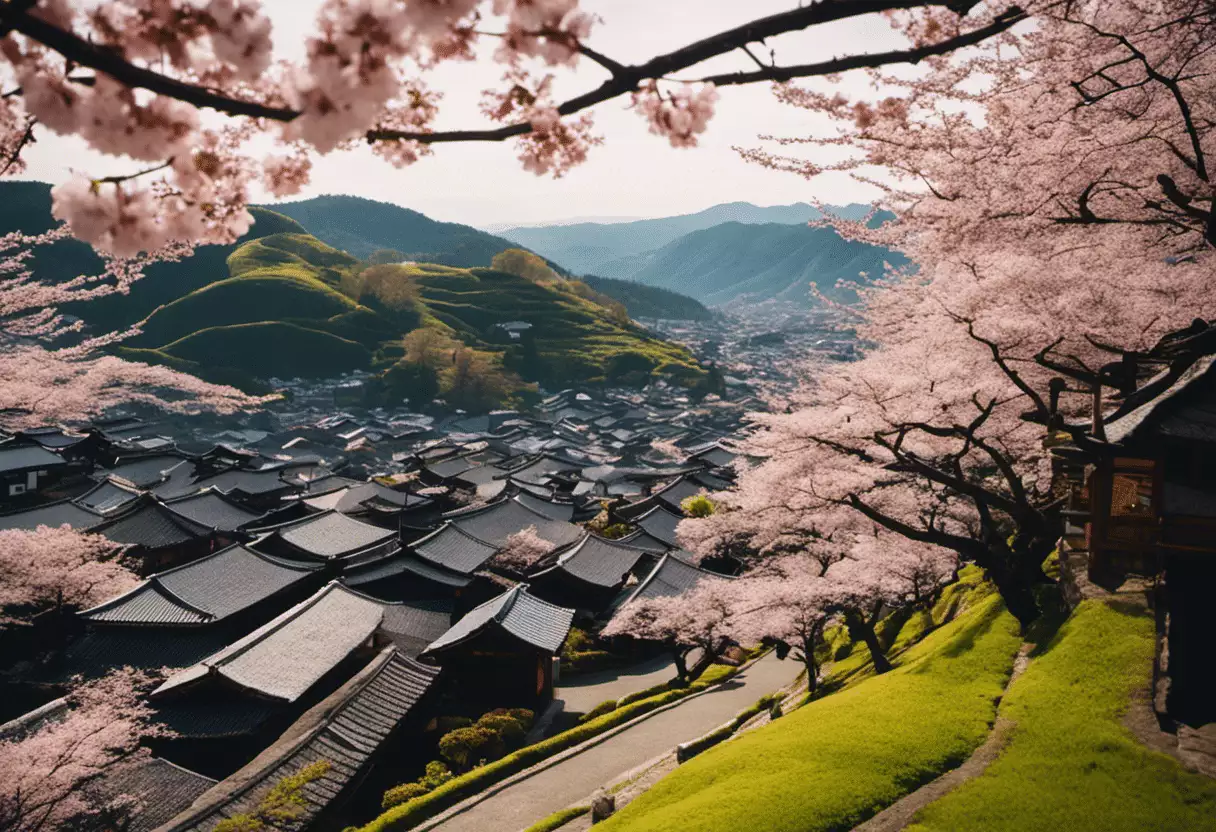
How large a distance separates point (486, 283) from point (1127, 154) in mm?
114905

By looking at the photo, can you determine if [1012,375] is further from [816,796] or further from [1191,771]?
[816,796]

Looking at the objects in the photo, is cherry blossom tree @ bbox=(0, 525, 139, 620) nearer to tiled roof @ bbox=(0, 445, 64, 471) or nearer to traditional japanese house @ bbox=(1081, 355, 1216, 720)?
traditional japanese house @ bbox=(1081, 355, 1216, 720)

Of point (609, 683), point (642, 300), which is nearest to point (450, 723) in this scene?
point (609, 683)

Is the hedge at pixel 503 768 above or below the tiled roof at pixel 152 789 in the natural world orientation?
below

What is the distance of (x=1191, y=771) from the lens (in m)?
7.10

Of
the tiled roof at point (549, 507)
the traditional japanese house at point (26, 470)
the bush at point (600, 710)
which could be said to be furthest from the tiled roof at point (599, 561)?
the traditional japanese house at point (26, 470)

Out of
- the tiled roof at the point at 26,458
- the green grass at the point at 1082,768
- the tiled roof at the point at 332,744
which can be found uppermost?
the green grass at the point at 1082,768

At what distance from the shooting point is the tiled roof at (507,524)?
31883mm

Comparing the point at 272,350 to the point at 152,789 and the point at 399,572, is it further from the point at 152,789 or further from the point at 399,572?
the point at 152,789

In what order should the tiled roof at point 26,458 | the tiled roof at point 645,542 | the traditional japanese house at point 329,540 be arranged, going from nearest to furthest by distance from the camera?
the traditional japanese house at point 329,540 → the tiled roof at point 645,542 → the tiled roof at point 26,458

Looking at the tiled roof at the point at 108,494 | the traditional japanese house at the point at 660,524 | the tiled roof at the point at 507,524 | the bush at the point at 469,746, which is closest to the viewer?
the bush at the point at 469,746

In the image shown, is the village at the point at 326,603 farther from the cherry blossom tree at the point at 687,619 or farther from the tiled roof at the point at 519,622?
the cherry blossom tree at the point at 687,619

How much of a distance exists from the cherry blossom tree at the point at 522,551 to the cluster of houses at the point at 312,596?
0.64 ft

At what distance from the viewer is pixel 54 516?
27281mm
